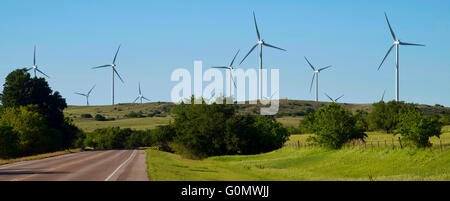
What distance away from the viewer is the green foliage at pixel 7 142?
3056 inches

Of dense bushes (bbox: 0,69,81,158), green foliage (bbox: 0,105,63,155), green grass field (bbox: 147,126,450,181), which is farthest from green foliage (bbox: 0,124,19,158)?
green grass field (bbox: 147,126,450,181)

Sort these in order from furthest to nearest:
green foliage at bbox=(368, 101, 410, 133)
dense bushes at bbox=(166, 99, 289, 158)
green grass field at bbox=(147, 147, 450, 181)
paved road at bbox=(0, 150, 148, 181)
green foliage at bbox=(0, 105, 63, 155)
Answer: green foliage at bbox=(368, 101, 410, 133) → dense bushes at bbox=(166, 99, 289, 158) → green foliage at bbox=(0, 105, 63, 155) → green grass field at bbox=(147, 147, 450, 181) → paved road at bbox=(0, 150, 148, 181)

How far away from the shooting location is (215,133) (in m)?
94.9

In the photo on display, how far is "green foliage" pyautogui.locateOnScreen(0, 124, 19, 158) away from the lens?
77.6m

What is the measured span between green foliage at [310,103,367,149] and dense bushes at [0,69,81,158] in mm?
46776

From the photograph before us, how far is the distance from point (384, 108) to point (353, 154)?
8314cm

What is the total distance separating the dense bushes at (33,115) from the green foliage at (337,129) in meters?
46.8

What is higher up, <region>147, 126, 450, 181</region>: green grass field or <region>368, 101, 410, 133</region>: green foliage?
<region>368, 101, 410, 133</region>: green foliage

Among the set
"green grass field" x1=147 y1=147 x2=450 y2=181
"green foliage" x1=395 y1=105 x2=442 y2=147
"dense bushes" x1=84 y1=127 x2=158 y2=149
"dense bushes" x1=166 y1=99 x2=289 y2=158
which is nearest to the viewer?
"green grass field" x1=147 y1=147 x2=450 y2=181

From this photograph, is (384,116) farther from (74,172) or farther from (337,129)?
(74,172)

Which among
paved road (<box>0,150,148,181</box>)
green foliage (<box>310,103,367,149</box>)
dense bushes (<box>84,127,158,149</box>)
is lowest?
dense bushes (<box>84,127,158,149</box>)

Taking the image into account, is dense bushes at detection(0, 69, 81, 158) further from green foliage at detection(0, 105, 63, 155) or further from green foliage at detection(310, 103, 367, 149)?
green foliage at detection(310, 103, 367, 149)

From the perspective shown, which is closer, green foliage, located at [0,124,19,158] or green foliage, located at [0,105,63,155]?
green foliage, located at [0,124,19,158]
